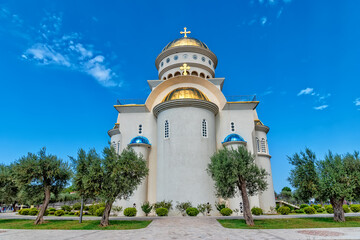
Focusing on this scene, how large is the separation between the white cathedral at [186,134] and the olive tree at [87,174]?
8.63 metres

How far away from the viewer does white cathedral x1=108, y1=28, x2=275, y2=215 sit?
71.2 ft

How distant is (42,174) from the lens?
16.3 m

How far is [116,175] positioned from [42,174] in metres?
6.15

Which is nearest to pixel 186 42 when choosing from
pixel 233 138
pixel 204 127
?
pixel 204 127

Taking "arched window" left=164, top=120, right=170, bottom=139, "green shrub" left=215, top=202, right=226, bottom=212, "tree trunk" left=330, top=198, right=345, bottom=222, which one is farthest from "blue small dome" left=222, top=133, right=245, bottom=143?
"tree trunk" left=330, top=198, right=345, bottom=222

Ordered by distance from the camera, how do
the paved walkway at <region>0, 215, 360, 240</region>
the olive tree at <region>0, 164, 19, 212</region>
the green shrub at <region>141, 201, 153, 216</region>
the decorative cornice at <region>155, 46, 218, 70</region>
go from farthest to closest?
the decorative cornice at <region>155, 46, 218, 70</region>
the green shrub at <region>141, 201, 153, 216</region>
the olive tree at <region>0, 164, 19, 212</region>
the paved walkway at <region>0, 215, 360, 240</region>

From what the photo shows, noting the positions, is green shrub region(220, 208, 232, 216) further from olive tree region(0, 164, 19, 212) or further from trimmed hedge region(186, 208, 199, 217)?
olive tree region(0, 164, 19, 212)

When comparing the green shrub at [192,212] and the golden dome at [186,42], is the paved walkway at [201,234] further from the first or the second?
the golden dome at [186,42]

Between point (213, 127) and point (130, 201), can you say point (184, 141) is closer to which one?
point (213, 127)

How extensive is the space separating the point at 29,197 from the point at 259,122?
24935 mm

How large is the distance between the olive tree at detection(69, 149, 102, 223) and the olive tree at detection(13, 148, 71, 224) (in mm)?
2935

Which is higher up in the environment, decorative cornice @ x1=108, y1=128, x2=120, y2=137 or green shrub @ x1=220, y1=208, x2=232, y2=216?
decorative cornice @ x1=108, y1=128, x2=120, y2=137

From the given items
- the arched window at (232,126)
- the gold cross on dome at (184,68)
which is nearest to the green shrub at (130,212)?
the arched window at (232,126)

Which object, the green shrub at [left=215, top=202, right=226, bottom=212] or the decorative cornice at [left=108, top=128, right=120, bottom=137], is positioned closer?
the green shrub at [left=215, top=202, right=226, bottom=212]
